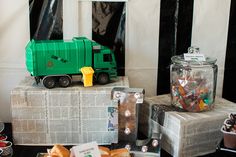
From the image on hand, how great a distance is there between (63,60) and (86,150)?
387 mm

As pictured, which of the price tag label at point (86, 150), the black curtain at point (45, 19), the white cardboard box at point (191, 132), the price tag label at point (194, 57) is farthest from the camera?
the black curtain at point (45, 19)

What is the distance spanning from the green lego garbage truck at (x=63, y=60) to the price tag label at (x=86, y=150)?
0.32m

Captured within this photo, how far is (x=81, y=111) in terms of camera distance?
4.07ft

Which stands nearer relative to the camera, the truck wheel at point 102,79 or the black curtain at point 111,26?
the truck wheel at point 102,79

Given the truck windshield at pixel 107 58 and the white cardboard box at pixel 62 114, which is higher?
the truck windshield at pixel 107 58

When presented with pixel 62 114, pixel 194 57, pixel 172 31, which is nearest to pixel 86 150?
pixel 62 114

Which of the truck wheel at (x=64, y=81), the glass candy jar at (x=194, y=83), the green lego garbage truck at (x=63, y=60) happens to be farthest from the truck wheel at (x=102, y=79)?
the glass candy jar at (x=194, y=83)

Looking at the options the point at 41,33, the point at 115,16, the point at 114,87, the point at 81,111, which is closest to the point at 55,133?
the point at 81,111

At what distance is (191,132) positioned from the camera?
1190mm

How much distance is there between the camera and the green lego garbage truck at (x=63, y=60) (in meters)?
1.25

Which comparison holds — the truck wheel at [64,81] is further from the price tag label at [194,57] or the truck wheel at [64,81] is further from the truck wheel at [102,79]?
the price tag label at [194,57]

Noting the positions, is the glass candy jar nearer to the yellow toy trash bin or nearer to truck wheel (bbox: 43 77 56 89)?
the yellow toy trash bin

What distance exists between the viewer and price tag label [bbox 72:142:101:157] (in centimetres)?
101

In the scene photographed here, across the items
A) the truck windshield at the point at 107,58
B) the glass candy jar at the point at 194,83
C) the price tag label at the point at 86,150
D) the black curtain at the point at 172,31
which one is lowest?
the price tag label at the point at 86,150
